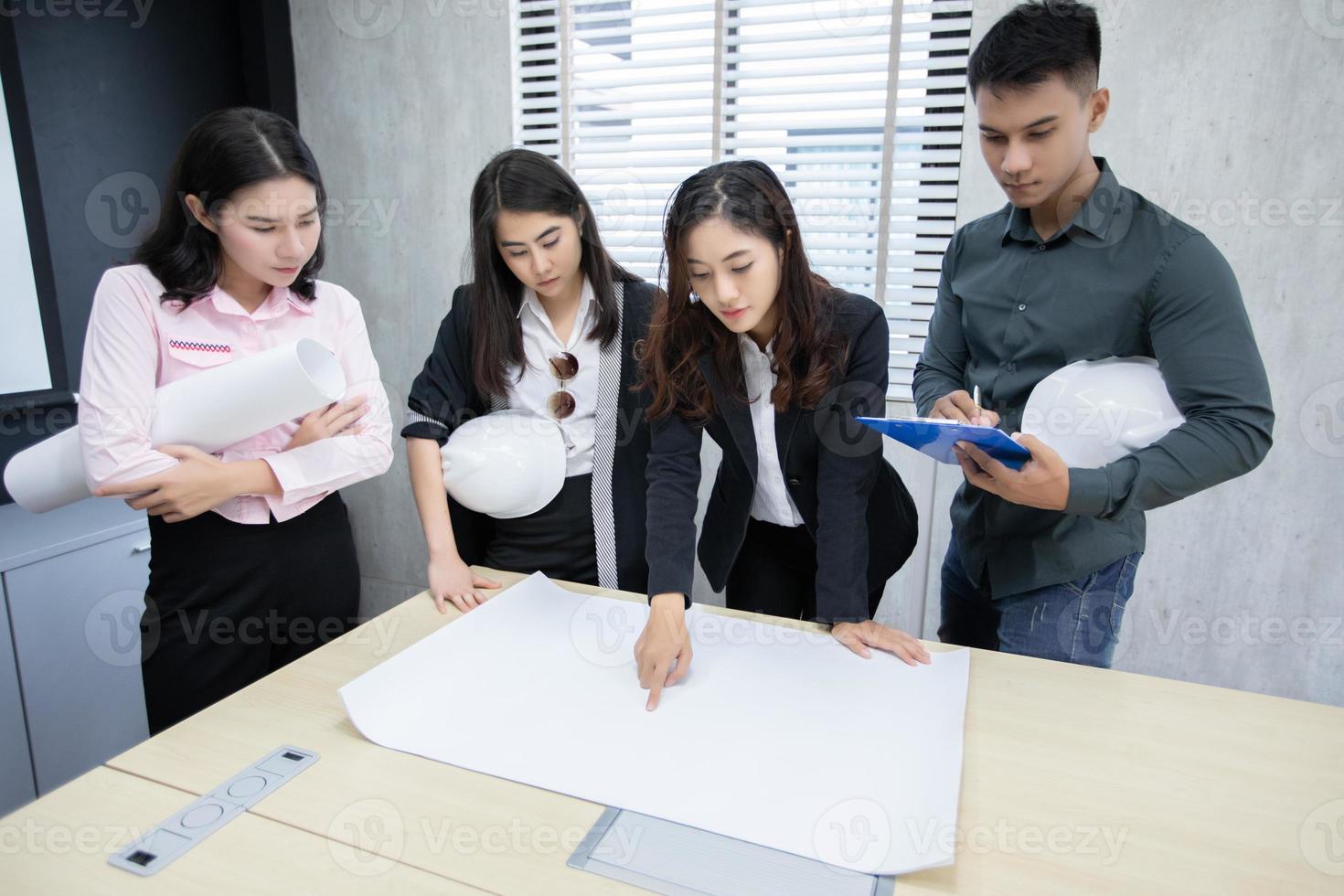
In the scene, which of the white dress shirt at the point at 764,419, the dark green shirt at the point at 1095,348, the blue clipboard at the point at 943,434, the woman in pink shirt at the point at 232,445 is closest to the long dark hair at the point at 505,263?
the woman in pink shirt at the point at 232,445

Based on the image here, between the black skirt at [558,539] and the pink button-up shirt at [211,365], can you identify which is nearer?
the pink button-up shirt at [211,365]

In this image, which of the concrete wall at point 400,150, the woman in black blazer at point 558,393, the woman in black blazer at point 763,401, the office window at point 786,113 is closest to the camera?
the woman in black blazer at point 763,401

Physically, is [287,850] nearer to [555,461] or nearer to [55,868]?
[55,868]

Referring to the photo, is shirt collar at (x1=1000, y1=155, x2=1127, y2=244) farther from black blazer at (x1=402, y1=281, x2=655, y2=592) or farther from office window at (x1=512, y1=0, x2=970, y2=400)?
office window at (x1=512, y1=0, x2=970, y2=400)

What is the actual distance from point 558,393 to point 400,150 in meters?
1.72

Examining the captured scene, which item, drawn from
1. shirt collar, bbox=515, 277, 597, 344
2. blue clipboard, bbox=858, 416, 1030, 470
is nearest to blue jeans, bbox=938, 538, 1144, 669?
blue clipboard, bbox=858, 416, 1030, 470

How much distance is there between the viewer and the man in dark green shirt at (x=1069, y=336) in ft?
3.52

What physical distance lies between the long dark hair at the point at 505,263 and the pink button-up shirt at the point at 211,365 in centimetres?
22

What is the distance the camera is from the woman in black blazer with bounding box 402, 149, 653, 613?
1.53 meters

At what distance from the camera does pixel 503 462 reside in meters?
1.42

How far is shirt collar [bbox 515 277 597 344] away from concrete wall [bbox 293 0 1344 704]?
106cm

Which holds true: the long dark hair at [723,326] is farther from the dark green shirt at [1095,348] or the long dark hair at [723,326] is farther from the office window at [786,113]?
the office window at [786,113]

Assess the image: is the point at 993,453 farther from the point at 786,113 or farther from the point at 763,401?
the point at 786,113

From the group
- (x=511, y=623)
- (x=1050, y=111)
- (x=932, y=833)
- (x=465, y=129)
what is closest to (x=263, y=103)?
(x=465, y=129)
